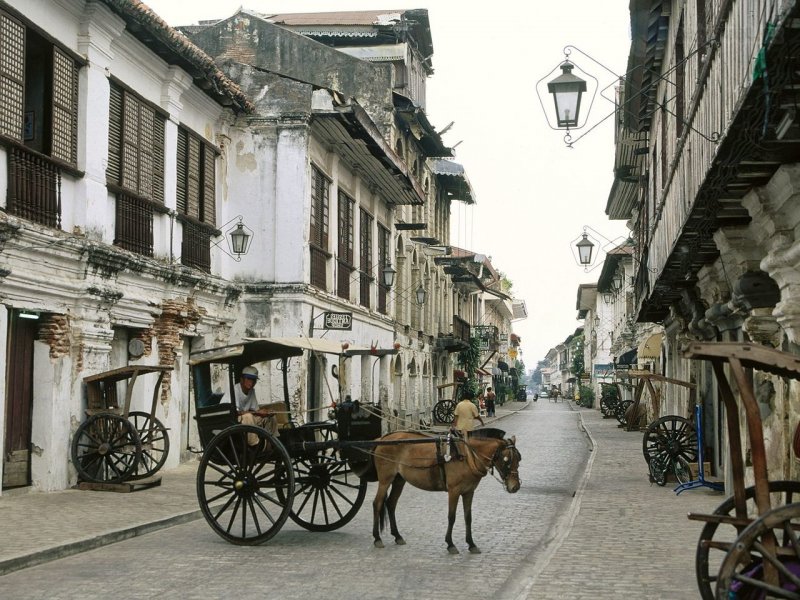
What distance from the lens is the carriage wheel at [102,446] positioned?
42.7ft

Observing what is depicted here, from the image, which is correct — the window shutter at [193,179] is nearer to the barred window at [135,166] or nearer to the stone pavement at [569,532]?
the barred window at [135,166]

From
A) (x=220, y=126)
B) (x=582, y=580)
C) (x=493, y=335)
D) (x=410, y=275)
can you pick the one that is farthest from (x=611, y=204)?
(x=582, y=580)

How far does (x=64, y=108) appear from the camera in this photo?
1304 cm

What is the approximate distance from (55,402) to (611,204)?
79.4ft

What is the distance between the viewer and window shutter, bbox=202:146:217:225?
59.7ft

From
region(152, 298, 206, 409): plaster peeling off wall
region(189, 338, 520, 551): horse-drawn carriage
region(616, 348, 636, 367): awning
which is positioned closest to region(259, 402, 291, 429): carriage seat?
region(189, 338, 520, 551): horse-drawn carriage

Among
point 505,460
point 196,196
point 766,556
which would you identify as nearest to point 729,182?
point 505,460

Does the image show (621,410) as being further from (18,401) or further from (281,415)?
(281,415)

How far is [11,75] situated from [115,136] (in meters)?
2.87

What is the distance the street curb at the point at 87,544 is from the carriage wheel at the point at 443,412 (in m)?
23.2

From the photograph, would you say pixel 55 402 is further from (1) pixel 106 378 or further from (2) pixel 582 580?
(2) pixel 582 580

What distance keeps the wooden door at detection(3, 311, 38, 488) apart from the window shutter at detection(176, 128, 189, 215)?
4.64m

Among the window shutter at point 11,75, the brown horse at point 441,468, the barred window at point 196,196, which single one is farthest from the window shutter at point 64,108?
the brown horse at point 441,468

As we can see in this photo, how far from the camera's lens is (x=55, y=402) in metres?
12.9
